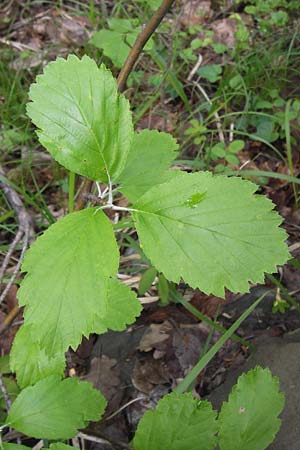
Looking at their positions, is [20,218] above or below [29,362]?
above

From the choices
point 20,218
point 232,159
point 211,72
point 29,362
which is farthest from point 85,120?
point 211,72

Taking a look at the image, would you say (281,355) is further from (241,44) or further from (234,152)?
(241,44)

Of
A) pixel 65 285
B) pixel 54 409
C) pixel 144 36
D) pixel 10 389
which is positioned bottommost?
pixel 10 389

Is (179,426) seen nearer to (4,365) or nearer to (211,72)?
(4,365)

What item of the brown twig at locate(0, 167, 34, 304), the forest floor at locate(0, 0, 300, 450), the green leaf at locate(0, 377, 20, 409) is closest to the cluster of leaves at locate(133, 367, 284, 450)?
the forest floor at locate(0, 0, 300, 450)

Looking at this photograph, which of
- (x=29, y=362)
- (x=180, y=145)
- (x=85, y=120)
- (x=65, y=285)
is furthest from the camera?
(x=180, y=145)

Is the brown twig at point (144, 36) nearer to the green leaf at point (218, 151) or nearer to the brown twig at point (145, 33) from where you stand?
the brown twig at point (145, 33)

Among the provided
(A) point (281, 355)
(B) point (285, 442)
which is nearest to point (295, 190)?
(A) point (281, 355)
